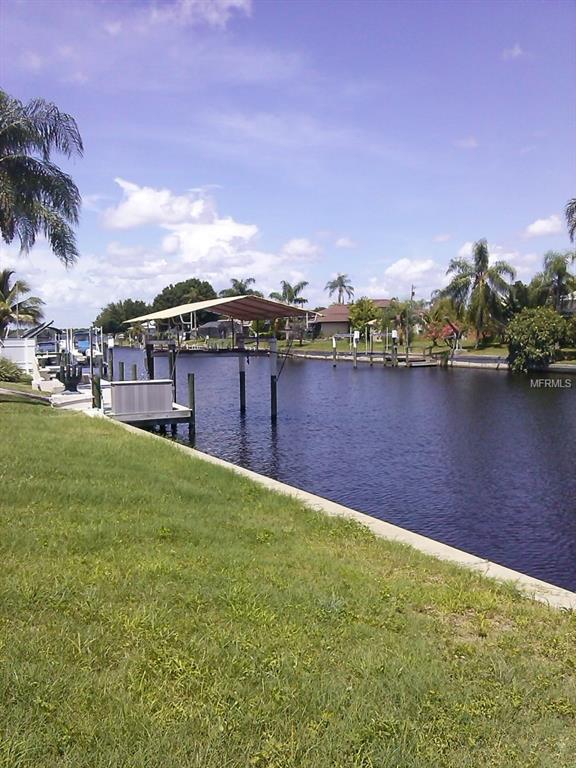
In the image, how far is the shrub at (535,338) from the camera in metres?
56.0

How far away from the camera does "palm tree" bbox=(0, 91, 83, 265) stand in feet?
69.1

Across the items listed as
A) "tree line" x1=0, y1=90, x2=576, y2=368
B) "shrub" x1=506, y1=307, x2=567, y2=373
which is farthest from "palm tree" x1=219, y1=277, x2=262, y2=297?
"shrub" x1=506, y1=307, x2=567, y2=373

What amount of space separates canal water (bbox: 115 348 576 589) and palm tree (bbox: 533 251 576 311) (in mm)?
30037

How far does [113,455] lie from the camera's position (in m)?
12.5

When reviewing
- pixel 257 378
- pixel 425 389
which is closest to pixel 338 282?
pixel 257 378

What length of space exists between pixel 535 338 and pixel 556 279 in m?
18.6

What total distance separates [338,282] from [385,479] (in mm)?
114180

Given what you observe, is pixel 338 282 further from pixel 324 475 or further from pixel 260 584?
pixel 260 584

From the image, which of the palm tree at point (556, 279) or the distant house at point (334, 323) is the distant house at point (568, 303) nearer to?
the palm tree at point (556, 279)

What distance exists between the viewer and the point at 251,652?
4.93 metres

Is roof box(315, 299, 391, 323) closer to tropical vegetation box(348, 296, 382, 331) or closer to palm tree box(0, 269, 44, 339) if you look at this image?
tropical vegetation box(348, 296, 382, 331)

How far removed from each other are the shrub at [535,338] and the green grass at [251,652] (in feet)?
168

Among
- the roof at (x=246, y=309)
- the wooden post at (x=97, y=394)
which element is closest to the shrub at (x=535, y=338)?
the roof at (x=246, y=309)

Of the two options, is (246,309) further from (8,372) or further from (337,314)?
(337,314)
